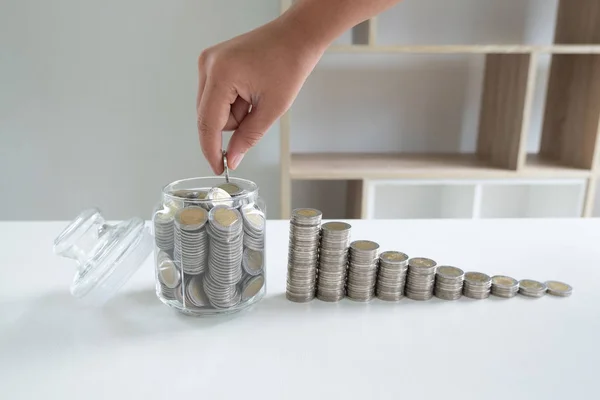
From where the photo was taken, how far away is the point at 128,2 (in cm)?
189

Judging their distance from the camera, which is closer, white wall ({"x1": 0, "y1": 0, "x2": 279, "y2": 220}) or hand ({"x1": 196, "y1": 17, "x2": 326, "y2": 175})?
hand ({"x1": 196, "y1": 17, "x2": 326, "y2": 175})

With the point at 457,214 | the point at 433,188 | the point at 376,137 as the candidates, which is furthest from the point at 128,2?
the point at 457,214

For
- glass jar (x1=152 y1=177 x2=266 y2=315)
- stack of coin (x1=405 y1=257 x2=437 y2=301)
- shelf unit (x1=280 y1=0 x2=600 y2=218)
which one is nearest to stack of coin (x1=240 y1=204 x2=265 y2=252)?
glass jar (x1=152 y1=177 x2=266 y2=315)

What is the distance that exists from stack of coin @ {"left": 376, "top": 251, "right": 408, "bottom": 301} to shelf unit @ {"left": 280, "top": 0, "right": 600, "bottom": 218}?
0.98 m

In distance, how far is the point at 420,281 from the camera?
76 centimetres

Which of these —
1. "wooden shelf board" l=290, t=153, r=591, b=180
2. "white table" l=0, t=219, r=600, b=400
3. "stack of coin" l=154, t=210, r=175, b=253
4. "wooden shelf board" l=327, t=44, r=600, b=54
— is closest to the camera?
"white table" l=0, t=219, r=600, b=400

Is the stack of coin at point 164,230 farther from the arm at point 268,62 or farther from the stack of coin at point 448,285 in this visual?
the stack of coin at point 448,285

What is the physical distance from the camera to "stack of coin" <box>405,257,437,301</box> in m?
0.76

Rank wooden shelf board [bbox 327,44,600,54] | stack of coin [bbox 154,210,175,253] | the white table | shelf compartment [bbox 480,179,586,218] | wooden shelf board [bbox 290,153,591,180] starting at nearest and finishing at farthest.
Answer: the white table < stack of coin [bbox 154,210,175,253] < wooden shelf board [bbox 327,44,600,54] < wooden shelf board [bbox 290,153,591,180] < shelf compartment [bbox 480,179,586,218]

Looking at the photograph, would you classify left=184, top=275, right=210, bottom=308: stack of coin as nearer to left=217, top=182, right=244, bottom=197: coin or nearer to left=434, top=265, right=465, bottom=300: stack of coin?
left=217, top=182, right=244, bottom=197: coin

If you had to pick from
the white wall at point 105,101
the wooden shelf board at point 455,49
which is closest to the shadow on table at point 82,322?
the wooden shelf board at point 455,49

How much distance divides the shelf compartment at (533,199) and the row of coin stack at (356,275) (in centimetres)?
116

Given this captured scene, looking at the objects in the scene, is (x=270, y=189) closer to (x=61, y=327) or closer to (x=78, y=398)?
(x=61, y=327)

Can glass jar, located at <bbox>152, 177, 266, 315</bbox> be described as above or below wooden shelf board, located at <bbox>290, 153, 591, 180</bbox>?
above
